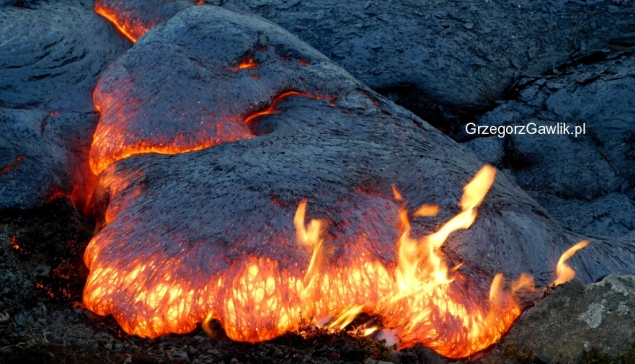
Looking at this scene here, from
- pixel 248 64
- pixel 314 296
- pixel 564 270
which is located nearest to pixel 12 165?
pixel 248 64

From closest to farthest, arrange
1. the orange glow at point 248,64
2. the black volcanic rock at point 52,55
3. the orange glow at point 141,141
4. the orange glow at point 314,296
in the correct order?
the orange glow at point 314,296 → the orange glow at point 141,141 → the orange glow at point 248,64 → the black volcanic rock at point 52,55

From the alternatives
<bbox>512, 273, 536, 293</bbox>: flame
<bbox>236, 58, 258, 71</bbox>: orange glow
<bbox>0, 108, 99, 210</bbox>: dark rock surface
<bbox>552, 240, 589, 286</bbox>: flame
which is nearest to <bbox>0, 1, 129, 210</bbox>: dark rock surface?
<bbox>0, 108, 99, 210</bbox>: dark rock surface

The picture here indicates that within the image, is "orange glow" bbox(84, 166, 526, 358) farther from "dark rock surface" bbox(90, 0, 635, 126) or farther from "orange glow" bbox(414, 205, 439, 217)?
"dark rock surface" bbox(90, 0, 635, 126)

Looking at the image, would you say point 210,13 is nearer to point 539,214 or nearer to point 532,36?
point 539,214

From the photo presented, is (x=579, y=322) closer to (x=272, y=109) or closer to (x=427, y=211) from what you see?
(x=427, y=211)

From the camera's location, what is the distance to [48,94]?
6582 millimetres

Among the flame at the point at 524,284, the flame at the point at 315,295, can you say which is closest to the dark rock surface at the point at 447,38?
the flame at the point at 524,284

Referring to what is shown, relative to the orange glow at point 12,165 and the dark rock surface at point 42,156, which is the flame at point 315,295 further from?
the orange glow at point 12,165

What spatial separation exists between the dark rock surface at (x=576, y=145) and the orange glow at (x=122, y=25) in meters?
4.02

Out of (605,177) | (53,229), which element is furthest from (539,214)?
(53,229)

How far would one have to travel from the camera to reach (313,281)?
14.4 ft

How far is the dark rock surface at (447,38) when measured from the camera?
7.98 meters

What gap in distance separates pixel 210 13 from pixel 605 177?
4.81 metres

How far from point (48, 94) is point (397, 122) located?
3.48 m
